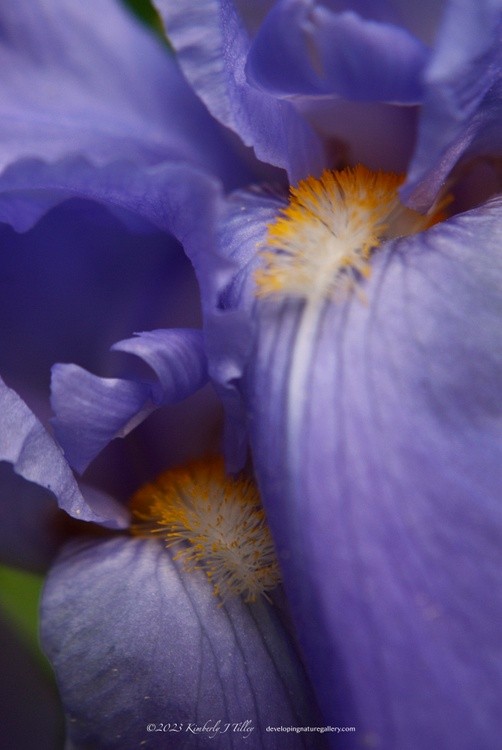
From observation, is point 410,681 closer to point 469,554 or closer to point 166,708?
point 469,554

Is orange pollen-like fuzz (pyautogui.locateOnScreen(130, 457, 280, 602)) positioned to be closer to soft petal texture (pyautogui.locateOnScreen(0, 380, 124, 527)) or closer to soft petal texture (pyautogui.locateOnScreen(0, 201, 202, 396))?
soft petal texture (pyautogui.locateOnScreen(0, 380, 124, 527))

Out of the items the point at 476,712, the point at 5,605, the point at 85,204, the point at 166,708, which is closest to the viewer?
the point at 476,712

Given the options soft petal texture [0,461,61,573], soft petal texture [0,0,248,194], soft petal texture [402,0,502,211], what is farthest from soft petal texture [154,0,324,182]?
soft petal texture [0,461,61,573]

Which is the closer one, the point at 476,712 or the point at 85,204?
the point at 476,712

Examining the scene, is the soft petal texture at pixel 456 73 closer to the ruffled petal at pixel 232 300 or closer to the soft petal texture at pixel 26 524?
the ruffled petal at pixel 232 300

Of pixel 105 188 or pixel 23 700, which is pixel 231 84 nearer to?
pixel 105 188

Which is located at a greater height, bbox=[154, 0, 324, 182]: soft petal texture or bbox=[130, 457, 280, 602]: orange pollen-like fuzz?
bbox=[154, 0, 324, 182]: soft petal texture

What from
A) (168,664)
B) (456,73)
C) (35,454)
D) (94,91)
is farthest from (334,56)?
(168,664)

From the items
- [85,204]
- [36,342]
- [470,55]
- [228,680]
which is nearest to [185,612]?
[228,680]
